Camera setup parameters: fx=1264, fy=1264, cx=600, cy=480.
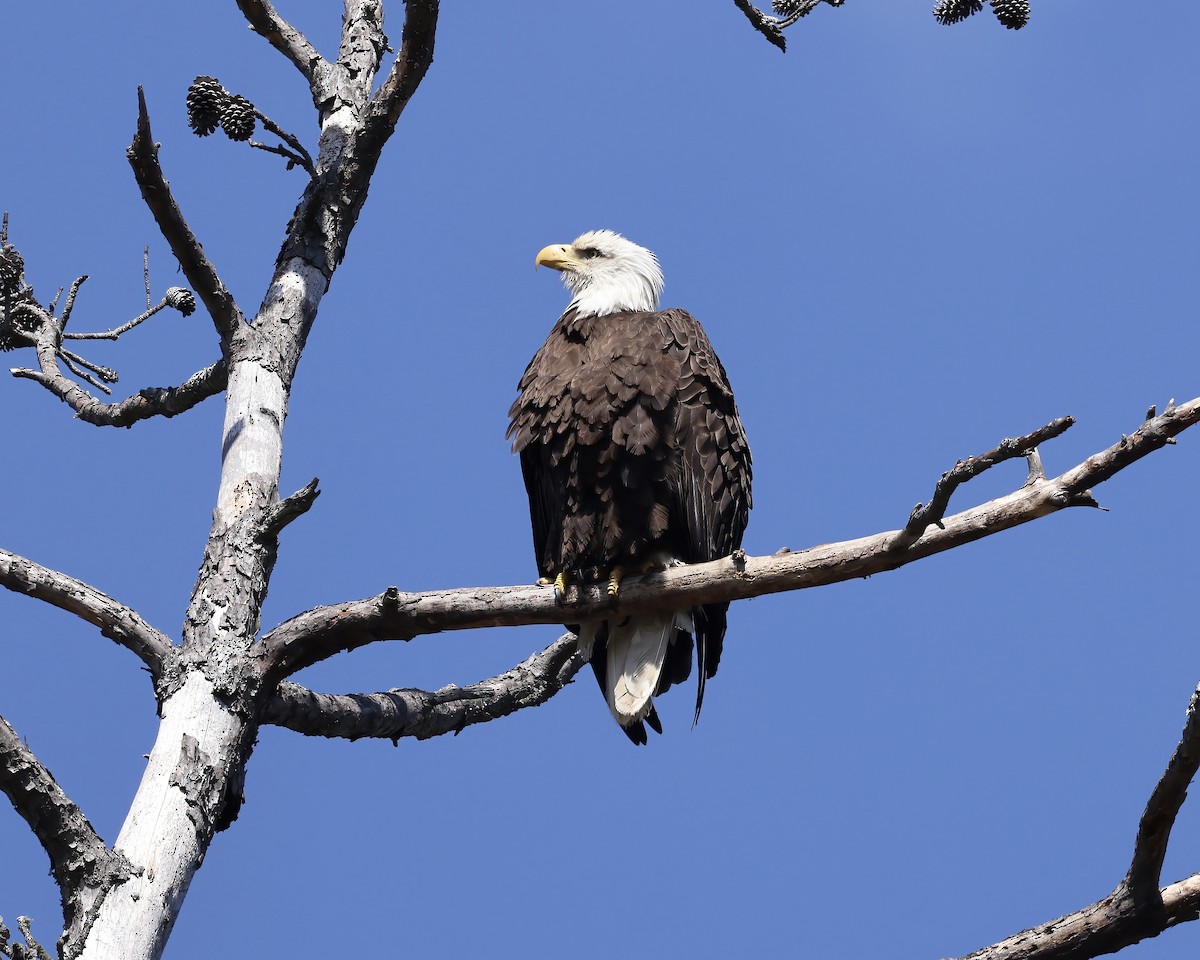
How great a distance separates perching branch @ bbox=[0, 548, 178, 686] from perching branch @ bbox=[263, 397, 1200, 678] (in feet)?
1.15

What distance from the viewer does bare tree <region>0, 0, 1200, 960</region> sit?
3.35 meters

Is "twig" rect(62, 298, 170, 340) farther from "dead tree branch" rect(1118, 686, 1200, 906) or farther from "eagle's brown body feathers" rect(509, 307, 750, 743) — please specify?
"dead tree branch" rect(1118, 686, 1200, 906)

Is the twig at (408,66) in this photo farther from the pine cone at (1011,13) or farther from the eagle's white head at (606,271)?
the pine cone at (1011,13)

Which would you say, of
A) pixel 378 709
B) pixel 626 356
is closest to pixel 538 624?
pixel 378 709

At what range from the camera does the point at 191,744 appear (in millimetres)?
3713

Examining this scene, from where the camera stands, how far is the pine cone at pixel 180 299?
554cm

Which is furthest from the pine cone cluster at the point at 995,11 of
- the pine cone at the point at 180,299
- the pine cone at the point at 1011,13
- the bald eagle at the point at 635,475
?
the pine cone at the point at 180,299

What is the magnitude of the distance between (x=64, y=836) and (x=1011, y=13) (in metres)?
4.33

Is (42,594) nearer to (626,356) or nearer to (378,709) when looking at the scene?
(378,709)

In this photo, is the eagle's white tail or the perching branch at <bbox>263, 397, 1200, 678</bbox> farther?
the eagle's white tail

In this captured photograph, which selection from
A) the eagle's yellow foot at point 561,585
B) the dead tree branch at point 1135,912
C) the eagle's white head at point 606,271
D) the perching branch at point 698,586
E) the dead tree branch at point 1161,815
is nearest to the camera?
the dead tree branch at point 1161,815

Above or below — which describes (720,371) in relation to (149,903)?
above

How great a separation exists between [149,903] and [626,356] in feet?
8.19

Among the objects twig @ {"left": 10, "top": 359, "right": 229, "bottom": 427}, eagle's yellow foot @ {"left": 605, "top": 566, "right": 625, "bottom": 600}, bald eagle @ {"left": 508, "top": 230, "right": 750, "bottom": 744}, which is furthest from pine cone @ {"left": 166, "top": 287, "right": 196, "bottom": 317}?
eagle's yellow foot @ {"left": 605, "top": 566, "right": 625, "bottom": 600}
